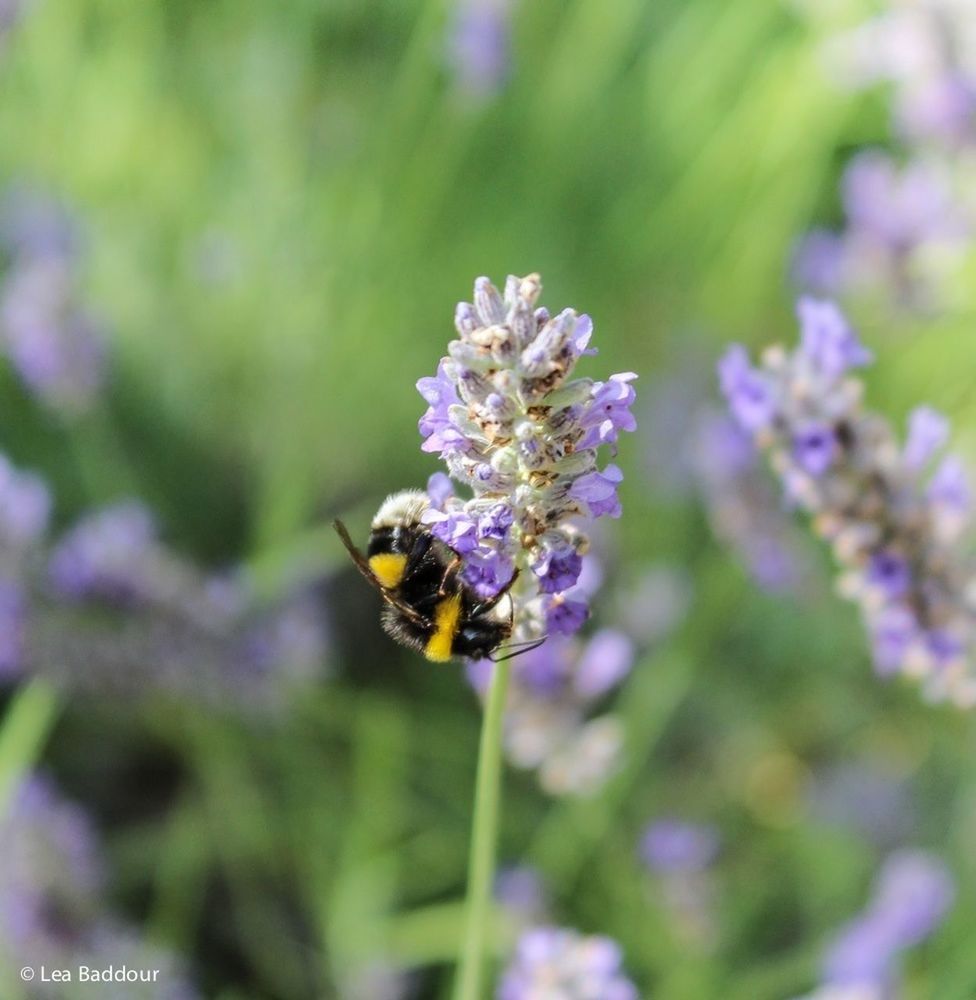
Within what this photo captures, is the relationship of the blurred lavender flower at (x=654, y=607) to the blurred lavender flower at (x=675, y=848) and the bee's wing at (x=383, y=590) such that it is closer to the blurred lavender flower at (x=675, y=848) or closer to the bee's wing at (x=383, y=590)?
the blurred lavender flower at (x=675, y=848)

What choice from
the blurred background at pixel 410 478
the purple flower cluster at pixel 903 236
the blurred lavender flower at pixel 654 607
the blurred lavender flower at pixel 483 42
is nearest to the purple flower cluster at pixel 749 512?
the blurred background at pixel 410 478

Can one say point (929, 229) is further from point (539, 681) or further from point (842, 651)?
point (539, 681)

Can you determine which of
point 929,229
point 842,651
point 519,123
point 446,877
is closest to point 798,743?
point 842,651

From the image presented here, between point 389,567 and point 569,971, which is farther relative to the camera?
point 569,971

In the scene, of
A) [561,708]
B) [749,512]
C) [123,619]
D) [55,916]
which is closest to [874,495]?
[561,708]

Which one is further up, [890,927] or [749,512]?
[749,512]

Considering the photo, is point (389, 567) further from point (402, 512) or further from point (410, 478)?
point (410, 478)
